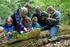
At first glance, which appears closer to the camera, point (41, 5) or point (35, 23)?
point (35, 23)

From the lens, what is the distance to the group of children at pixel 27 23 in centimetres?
601

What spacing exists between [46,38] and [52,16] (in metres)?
0.60

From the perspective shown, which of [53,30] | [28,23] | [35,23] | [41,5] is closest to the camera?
[28,23]

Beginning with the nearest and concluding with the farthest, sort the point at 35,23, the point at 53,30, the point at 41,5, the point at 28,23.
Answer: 1. the point at 28,23
2. the point at 53,30
3. the point at 35,23
4. the point at 41,5

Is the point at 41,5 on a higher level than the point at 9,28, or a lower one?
lower

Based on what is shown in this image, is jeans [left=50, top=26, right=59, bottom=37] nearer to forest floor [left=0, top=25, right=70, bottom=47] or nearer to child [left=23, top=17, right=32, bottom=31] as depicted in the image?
forest floor [left=0, top=25, right=70, bottom=47]

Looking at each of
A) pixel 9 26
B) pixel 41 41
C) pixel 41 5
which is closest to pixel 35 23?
pixel 41 41

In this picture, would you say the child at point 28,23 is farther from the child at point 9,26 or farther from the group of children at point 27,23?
the child at point 9,26

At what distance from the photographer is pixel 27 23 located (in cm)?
625

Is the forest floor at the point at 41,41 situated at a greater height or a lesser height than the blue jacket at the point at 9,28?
lesser

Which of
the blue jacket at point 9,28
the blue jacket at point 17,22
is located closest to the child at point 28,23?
the blue jacket at point 17,22

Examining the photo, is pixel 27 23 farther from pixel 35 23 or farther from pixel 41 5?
pixel 41 5

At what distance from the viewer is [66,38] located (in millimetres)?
6547

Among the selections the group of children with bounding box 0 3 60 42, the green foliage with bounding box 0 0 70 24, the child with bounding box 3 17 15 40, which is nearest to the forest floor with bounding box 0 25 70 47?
the group of children with bounding box 0 3 60 42
